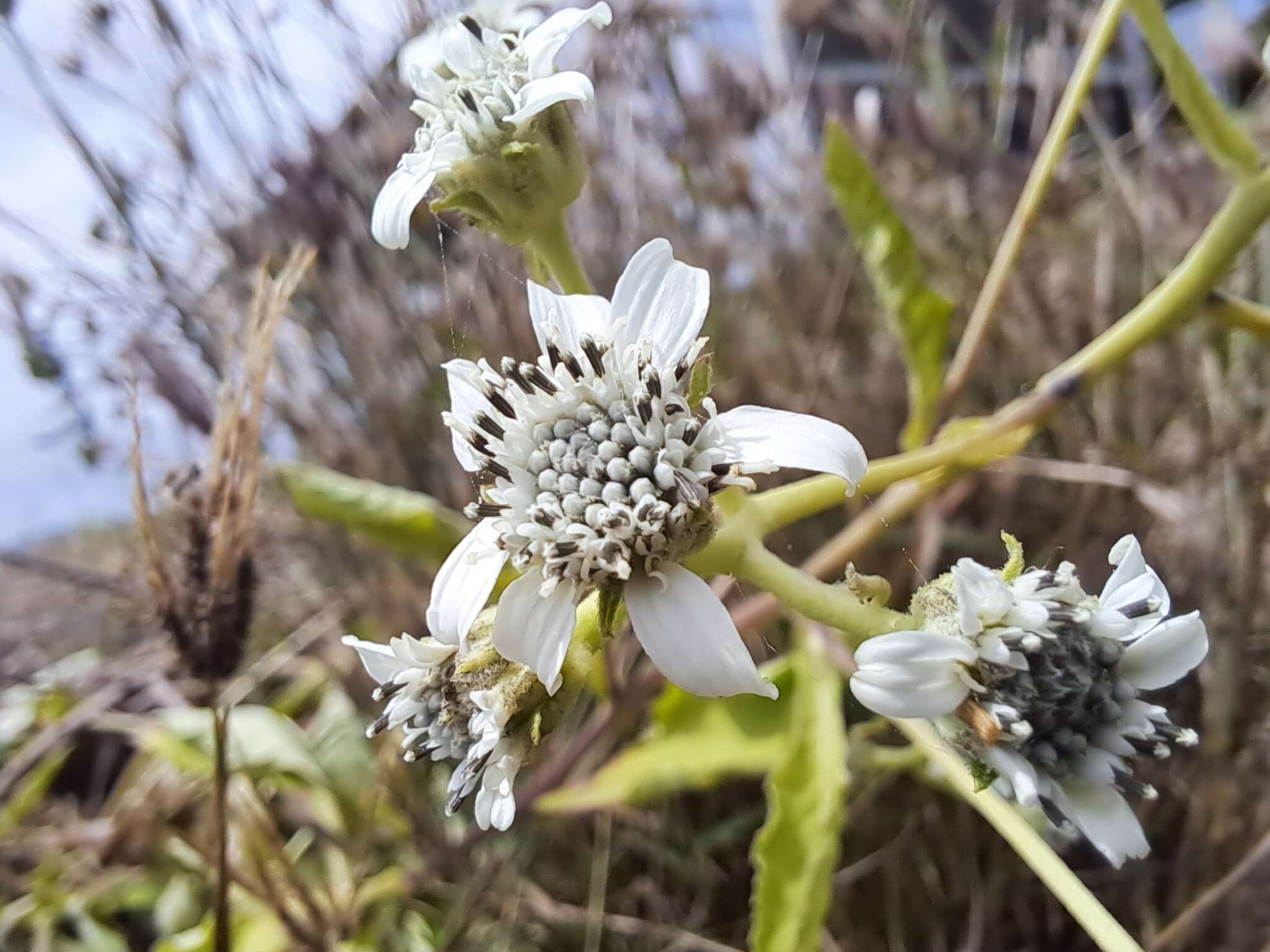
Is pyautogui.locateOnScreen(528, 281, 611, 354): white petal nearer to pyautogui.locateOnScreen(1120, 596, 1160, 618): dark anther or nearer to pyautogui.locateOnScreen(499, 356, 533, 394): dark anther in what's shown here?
pyautogui.locateOnScreen(499, 356, 533, 394): dark anther

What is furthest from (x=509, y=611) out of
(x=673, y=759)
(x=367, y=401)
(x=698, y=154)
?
(x=698, y=154)

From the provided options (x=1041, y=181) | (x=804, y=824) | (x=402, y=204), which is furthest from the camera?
(x=1041, y=181)

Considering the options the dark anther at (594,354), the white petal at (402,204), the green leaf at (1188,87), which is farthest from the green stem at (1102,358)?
the white petal at (402,204)

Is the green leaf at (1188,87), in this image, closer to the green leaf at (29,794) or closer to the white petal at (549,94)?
the white petal at (549,94)

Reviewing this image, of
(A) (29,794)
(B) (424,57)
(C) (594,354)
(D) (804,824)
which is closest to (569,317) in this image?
(C) (594,354)

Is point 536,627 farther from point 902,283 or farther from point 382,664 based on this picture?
point 902,283

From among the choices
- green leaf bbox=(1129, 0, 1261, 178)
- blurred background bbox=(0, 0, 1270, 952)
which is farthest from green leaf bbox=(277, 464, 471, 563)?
green leaf bbox=(1129, 0, 1261, 178)
